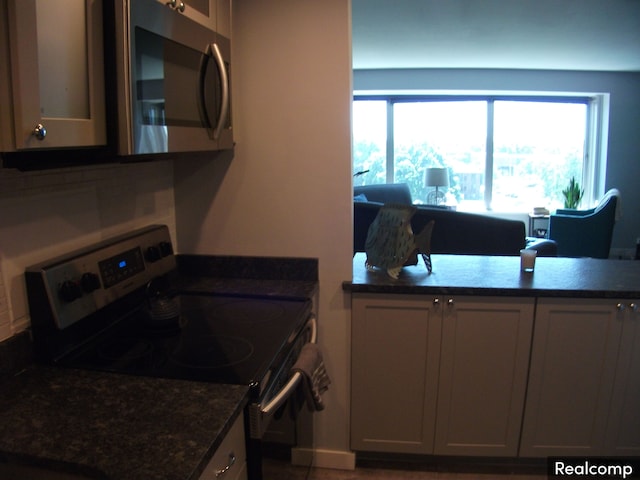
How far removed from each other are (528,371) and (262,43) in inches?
64.4

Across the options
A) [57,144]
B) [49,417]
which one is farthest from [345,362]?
[57,144]

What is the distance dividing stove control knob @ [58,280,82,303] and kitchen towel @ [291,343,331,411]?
2.03 ft

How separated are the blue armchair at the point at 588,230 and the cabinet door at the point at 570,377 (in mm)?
3829

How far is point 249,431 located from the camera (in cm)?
123

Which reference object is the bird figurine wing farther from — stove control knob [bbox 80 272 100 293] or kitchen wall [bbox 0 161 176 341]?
stove control knob [bbox 80 272 100 293]

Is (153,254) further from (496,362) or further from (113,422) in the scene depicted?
(496,362)

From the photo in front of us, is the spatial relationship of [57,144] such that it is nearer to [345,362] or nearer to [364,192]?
[345,362]

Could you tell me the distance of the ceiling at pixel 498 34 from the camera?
3396mm

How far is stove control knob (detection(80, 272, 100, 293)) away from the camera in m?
1.39

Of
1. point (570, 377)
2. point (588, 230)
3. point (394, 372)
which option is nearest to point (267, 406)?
point (394, 372)

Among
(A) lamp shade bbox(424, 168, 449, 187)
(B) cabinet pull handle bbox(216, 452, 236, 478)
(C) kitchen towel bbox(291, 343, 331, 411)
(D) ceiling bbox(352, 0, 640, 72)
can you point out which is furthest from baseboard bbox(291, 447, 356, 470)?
(A) lamp shade bbox(424, 168, 449, 187)

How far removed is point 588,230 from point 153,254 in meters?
5.05

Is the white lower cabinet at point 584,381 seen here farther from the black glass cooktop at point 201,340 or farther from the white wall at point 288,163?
the black glass cooktop at point 201,340

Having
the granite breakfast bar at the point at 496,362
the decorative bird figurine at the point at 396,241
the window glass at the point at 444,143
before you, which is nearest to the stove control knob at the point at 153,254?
the granite breakfast bar at the point at 496,362
